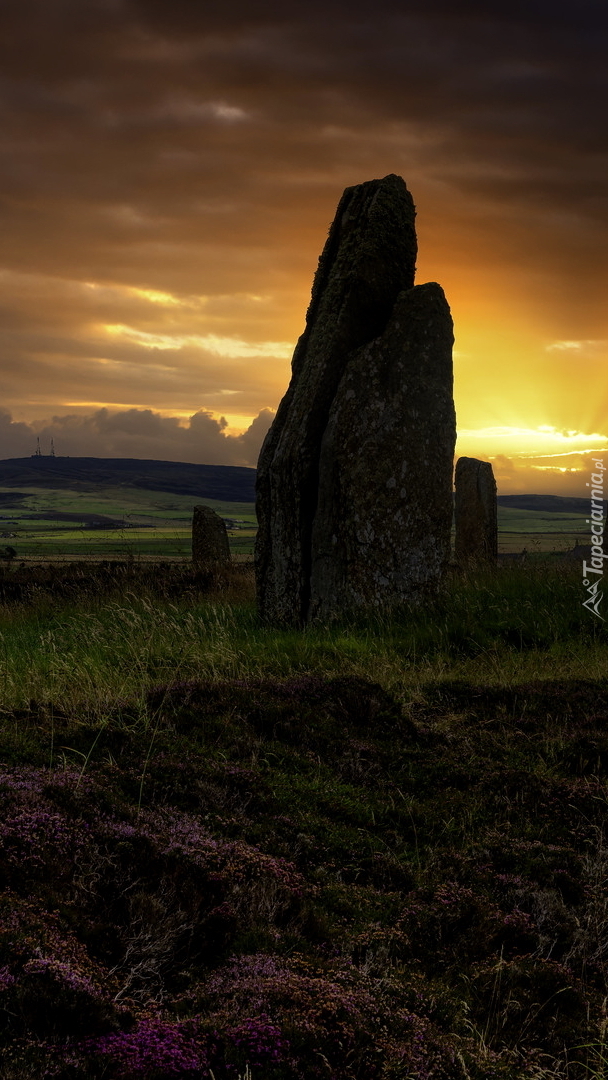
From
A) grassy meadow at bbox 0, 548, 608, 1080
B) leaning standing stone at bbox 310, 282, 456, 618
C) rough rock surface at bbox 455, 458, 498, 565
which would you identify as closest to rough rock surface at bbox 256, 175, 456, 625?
leaning standing stone at bbox 310, 282, 456, 618

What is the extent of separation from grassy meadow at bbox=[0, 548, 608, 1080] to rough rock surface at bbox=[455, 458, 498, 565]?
1574cm

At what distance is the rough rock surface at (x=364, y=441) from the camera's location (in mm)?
12711

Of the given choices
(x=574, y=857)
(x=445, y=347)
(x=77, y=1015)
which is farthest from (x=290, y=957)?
(x=445, y=347)

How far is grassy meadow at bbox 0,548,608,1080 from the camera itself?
3219mm

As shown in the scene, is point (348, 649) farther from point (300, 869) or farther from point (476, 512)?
point (476, 512)

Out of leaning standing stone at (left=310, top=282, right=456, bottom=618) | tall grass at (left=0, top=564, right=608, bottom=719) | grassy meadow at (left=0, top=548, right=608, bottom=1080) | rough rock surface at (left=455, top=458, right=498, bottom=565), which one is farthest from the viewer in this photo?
rough rock surface at (left=455, top=458, right=498, bottom=565)

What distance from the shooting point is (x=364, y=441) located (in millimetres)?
12727

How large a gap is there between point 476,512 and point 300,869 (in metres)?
21.9

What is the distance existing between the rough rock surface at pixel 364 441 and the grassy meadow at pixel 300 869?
9.68 feet

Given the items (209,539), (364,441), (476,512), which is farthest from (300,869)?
(476,512)

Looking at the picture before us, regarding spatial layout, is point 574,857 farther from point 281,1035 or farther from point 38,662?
point 38,662

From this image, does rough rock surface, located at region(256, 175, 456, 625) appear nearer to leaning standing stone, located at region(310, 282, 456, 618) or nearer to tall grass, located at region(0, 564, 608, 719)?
leaning standing stone, located at region(310, 282, 456, 618)

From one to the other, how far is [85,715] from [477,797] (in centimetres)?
336

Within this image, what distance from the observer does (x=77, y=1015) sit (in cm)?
313
